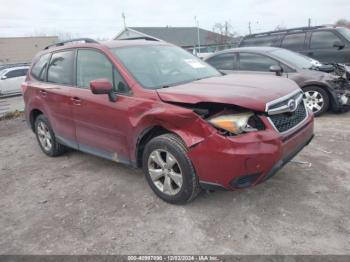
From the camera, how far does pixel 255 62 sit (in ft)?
23.8

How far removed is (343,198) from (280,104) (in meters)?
1.23

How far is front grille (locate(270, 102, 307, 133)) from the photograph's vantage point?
3175mm

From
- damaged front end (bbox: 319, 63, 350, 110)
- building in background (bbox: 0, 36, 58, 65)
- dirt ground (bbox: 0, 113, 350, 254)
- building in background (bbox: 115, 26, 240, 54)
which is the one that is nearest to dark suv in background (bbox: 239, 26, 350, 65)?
damaged front end (bbox: 319, 63, 350, 110)

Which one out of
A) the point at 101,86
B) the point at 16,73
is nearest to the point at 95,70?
the point at 101,86

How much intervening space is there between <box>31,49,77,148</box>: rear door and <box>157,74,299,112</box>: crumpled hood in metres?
1.73

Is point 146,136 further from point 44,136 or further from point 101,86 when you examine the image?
point 44,136

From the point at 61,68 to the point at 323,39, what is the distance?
7214mm

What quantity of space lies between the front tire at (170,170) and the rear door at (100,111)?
41 centimetres

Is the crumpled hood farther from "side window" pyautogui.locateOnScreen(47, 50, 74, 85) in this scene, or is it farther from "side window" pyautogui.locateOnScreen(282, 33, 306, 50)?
"side window" pyautogui.locateOnScreen(282, 33, 306, 50)

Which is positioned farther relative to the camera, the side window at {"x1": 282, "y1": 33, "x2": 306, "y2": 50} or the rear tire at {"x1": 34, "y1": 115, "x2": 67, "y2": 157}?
the side window at {"x1": 282, "y1": 33, "x2": 306, "y2": 50}

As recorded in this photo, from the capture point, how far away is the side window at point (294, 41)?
9.33m

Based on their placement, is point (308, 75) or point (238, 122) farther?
point (308, 75)

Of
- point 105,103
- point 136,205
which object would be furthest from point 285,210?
point 105,103

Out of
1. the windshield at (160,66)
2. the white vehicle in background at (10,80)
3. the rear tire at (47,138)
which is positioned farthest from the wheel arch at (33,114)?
the white vehicle in background at (10,80)
